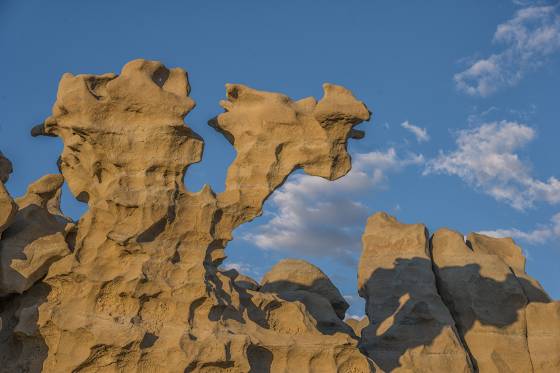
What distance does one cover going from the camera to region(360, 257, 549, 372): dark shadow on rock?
16016mm

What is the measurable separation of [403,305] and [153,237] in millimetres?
6919

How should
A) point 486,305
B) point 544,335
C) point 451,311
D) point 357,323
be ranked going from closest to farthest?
point 544,335
point 486,305
point 451,311
point 357,323

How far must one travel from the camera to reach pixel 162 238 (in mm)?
11875

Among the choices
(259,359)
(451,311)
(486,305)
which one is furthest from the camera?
(451,311)

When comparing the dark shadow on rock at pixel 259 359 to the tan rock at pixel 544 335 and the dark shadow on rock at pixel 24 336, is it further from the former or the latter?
the tan rock at pixel 544 335

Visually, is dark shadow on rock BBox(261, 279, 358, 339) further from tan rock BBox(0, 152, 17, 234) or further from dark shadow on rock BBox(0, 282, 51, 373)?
tan rock BBox(0, 152, 17, 234)

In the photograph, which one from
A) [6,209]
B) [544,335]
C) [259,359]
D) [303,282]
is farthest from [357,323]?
[6,209]

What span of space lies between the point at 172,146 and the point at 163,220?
1185mm

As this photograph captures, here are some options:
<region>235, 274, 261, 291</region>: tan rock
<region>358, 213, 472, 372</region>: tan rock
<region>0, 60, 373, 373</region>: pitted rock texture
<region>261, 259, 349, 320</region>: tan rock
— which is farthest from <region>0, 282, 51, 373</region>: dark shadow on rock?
<region>261, 259, 349, 320</region>: tan rock

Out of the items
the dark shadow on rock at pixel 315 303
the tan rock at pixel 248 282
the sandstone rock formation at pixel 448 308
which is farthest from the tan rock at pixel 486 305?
the tan rock at pixel 248 282

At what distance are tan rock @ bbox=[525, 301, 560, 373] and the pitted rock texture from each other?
6304 millimetres

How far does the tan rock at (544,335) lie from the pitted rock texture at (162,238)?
248 inches

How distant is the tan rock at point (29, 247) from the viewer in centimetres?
1158

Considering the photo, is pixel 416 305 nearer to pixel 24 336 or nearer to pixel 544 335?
pixel 544 335
